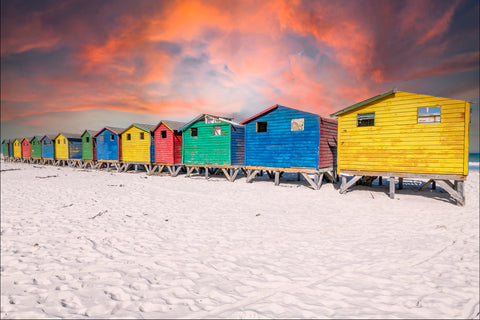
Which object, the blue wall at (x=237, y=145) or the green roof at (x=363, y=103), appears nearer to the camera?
the green roof at (x=363, y=103)

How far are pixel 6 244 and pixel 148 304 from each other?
511 cm

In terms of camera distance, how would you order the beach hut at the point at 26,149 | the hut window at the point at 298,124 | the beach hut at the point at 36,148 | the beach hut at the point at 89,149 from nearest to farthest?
the hut window at the point at 298,124, the beach hut at the point at 89,149, the beach hut at the point at 36,148, the beach hut at the point at 26,149

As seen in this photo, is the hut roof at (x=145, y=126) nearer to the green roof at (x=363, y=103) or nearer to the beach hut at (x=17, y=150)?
the green roof at (x=363, y=103)

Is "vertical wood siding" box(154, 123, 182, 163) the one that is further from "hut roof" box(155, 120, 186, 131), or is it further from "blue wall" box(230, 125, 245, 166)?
"blue wall" box(230, 125, 245, 166)

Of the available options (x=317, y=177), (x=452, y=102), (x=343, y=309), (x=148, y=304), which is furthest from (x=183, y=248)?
(x=452, y=102)

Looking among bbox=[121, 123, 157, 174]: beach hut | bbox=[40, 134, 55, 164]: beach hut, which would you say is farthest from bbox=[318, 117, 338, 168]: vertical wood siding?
bbox=[40, 134, 55, 164]: beach hut

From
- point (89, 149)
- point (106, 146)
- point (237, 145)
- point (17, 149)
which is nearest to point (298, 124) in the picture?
point (237, 145)

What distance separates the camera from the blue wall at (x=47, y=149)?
127 feet

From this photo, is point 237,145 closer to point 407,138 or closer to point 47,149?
point 407,138

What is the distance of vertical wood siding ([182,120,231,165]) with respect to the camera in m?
19.0

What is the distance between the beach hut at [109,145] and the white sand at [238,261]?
17.5 metres

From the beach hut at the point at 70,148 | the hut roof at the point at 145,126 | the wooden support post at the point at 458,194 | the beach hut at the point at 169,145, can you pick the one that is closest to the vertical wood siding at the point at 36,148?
the beach hut at the point at 70,148

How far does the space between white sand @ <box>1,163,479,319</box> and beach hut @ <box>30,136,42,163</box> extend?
39.6 meters

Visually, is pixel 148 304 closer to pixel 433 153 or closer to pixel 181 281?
pixel 181 281
